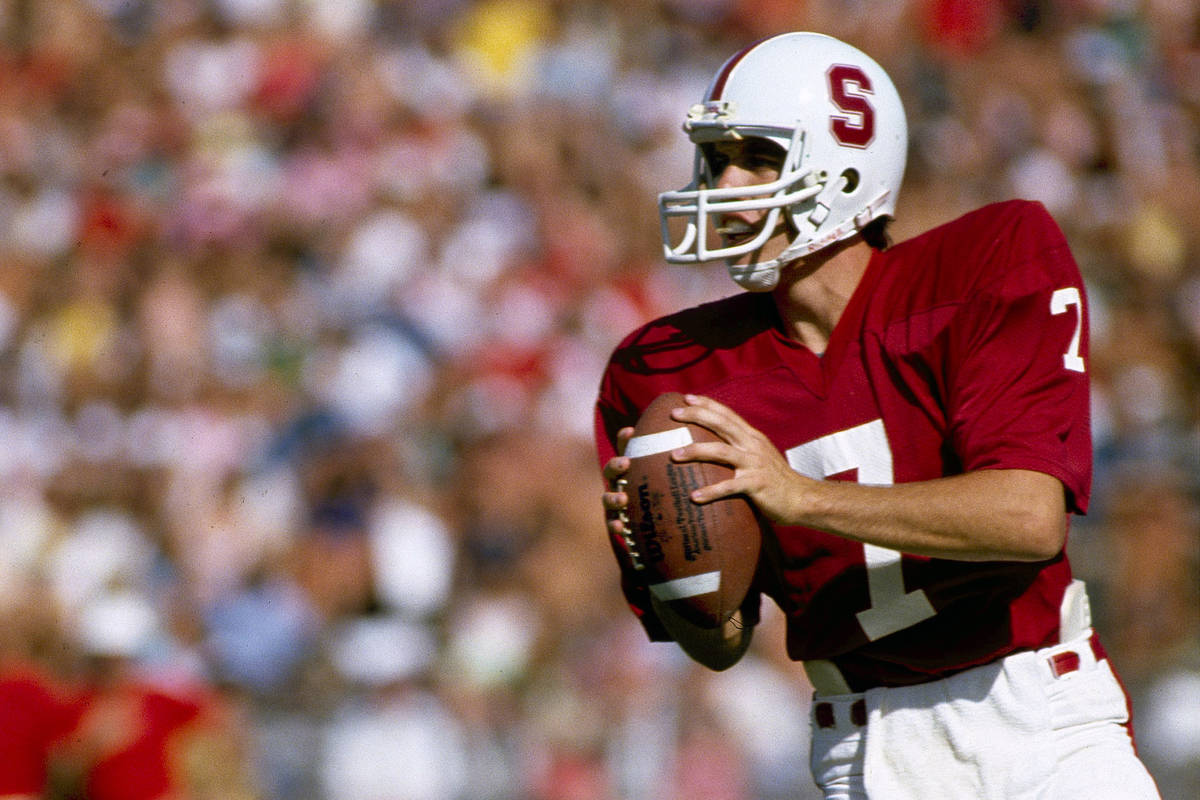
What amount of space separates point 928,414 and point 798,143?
577 millimetres

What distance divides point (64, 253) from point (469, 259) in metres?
2.68

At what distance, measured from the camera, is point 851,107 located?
3080 millimetres

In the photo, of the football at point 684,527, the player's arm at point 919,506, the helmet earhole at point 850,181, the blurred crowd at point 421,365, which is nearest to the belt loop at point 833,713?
the football at point 684,527

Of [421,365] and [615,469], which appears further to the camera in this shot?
[421,365]

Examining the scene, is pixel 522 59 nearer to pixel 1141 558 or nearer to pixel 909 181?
pixel 909 181

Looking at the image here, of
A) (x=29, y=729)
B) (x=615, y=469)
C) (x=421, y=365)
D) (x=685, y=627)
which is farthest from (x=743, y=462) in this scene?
(x=421, y=365)

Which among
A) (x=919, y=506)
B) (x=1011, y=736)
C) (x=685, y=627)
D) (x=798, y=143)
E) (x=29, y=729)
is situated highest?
(x=798, y=143)

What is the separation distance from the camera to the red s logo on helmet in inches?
120

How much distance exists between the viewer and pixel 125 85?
9953mm

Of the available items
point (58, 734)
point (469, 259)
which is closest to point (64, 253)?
point (469, 259)

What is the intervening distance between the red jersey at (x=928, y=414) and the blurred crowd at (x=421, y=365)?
10.1 feet

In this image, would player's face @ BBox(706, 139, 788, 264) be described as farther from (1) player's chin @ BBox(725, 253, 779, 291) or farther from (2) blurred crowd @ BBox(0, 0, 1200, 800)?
(2) blurred crowd @ BBox(0, 0, 1200, 800)

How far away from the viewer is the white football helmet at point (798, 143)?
9.82 ft

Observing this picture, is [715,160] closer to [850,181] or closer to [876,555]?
[850,181]
